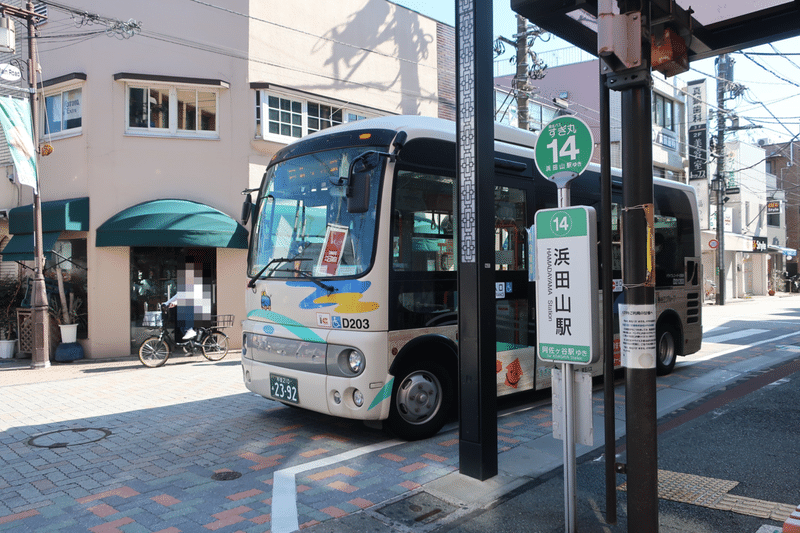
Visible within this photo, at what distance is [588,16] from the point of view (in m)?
5.64

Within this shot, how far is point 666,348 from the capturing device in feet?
32.1

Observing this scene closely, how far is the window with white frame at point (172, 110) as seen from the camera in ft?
43.0

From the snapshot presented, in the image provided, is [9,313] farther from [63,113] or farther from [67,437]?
[67,437]

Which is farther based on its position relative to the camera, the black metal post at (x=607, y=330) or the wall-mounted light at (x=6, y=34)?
the wall-mounted light at (x=6, y=34)

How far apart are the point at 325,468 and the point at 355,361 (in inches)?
39.5

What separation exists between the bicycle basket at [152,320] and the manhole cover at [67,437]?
5.59 metres

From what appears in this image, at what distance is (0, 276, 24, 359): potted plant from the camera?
41.7 feet

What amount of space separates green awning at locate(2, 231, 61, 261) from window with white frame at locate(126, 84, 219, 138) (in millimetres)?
2775

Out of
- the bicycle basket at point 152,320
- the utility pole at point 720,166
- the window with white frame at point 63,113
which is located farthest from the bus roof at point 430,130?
the utility pole at point 720,166

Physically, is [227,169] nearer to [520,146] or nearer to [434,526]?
[520,146]

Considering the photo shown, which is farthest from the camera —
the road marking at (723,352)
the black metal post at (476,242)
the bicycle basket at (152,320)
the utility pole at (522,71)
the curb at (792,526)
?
the utility pole at (522,71)

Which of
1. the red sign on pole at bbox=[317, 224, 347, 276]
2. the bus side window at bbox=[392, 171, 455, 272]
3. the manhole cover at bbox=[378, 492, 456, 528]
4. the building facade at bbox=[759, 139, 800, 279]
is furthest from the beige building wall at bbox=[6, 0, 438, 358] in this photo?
the building facade at bbox=[759, 139, 800, 279]

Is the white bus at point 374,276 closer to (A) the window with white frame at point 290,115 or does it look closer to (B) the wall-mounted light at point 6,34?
(A) the window with white frame at point 290,115

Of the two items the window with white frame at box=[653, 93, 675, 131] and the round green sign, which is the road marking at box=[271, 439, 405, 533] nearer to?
the round green sign
